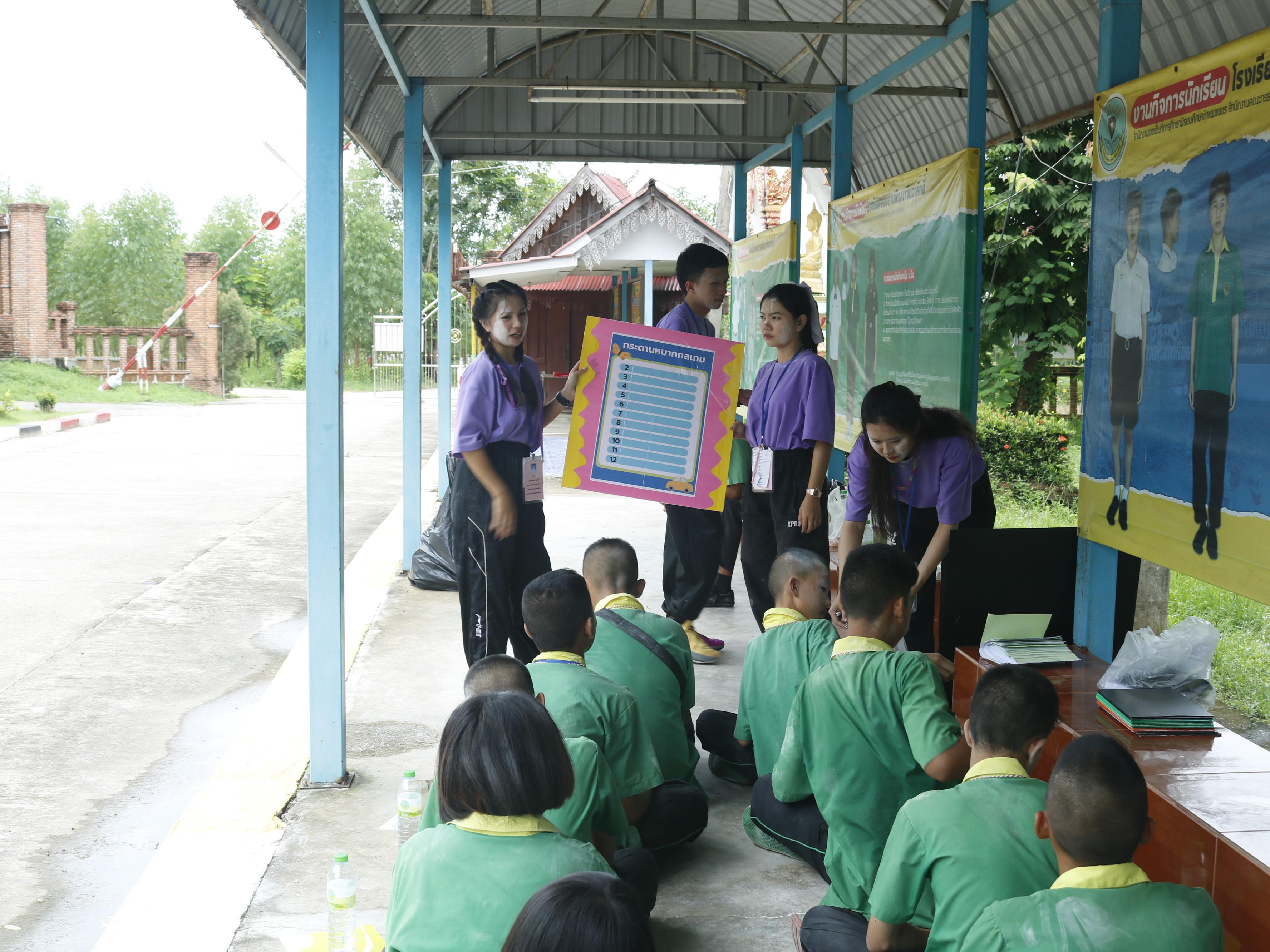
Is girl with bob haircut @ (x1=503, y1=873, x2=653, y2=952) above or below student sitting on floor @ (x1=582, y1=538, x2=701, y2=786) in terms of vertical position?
above

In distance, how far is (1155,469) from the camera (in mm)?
3783

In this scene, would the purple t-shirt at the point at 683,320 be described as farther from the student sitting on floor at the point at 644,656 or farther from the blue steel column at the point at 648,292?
the blue steel column at the point at 648,292

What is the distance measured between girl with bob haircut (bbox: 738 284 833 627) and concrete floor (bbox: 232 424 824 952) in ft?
3.09

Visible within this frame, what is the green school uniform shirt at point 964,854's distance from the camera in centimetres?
228

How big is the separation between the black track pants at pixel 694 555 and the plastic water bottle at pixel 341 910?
3.22m

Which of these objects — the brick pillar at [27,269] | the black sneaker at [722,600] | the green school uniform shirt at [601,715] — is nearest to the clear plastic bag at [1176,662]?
the green school uniform shirt at [601,715]

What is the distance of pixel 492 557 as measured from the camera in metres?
4.62

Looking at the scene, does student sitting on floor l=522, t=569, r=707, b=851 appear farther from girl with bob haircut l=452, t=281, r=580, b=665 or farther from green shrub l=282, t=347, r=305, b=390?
green shrub l=282, t=347, r=305, b=390

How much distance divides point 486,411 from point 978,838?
9.02ft

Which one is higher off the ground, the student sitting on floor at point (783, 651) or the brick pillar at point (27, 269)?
the brick pillar at point (27, 269)

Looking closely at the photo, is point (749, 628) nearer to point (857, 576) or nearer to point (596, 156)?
point (857, 576)

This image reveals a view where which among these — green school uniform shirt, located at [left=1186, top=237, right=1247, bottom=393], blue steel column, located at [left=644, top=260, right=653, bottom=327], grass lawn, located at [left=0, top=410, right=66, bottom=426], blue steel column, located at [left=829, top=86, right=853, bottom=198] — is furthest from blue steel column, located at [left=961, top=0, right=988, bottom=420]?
grass lawn, located at [left=0, top=410, right=66, bottom=426]

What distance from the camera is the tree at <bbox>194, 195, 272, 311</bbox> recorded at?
61.9 m

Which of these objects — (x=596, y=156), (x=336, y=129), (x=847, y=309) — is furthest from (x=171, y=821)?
(x=596, y=156)
